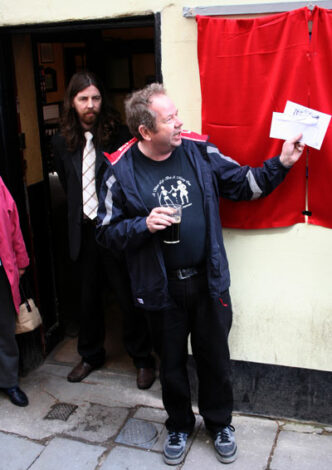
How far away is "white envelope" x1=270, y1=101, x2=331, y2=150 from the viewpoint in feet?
9.56

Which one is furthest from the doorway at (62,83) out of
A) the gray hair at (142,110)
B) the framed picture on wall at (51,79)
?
the gray hair at (142,110)

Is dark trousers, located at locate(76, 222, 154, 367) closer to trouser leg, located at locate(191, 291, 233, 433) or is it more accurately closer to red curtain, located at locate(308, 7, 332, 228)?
trouser leg, located at locate(191, 291, 233, 433)

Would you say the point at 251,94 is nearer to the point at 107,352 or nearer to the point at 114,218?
the point at 114,218

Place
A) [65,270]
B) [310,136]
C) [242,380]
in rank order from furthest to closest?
[65,270], [242,380], [310,136]

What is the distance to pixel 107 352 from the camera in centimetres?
454

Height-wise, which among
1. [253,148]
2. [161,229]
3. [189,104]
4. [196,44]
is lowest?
[161,229]

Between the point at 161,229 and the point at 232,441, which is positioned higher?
the point at 161,229

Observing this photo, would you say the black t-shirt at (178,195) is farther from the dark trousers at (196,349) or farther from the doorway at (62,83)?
the doorway at (62,83)

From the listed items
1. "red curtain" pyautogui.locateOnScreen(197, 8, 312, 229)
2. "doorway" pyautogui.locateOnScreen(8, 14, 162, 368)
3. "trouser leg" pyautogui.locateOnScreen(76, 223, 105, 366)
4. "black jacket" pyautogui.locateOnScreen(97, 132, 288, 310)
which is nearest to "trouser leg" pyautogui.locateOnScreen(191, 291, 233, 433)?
"black jacket" pyautogui.locateOnScreen(97, 132, 288, 310)

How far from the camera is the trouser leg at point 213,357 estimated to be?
307 centimetres

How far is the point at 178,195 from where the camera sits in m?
2.86

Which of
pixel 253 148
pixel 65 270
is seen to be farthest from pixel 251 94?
pixel 65 270

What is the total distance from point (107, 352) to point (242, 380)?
4.49 ft

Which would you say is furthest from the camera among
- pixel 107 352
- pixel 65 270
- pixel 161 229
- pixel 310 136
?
pixel 65 270
